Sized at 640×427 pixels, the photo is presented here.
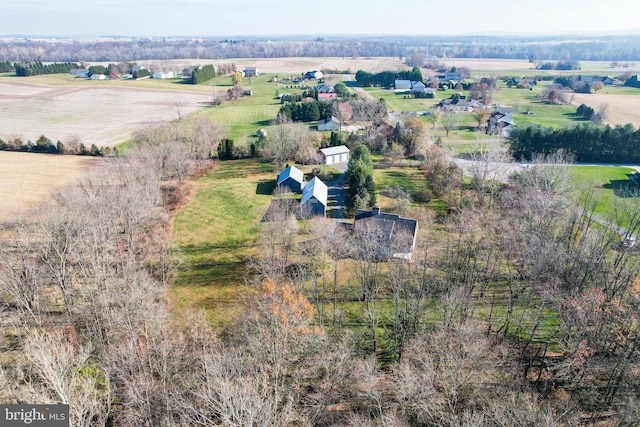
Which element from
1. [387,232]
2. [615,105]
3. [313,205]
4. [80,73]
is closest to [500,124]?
[615,105]

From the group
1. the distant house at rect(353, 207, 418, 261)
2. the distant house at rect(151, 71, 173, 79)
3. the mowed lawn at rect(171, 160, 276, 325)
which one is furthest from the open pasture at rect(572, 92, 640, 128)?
the distant house at rect(151, 71, 173, 79)

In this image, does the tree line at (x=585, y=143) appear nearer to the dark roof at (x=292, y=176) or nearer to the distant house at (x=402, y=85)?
the dark roof at (x=292, y=176)

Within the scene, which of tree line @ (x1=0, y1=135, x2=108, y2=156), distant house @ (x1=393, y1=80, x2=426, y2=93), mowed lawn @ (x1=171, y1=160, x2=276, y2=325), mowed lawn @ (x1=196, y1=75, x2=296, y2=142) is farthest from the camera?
distant house @ (x1=393, y1=80, x2=426, y2=93)

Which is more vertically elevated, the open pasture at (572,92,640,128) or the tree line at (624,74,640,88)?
the tree line at (624,74,640,88)

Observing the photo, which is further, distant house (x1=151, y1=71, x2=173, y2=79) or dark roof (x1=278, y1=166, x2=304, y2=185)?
distant house (x1=151, y1=71, x2=173, y2=79)

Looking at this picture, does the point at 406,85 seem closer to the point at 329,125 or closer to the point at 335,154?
the point at 329,125

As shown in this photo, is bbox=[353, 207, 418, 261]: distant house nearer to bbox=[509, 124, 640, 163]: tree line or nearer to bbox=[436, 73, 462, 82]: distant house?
bbox=[509, 124, 640, 163]: tree line

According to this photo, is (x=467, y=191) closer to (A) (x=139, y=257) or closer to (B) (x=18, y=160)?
(A) (x=139, y=257)
